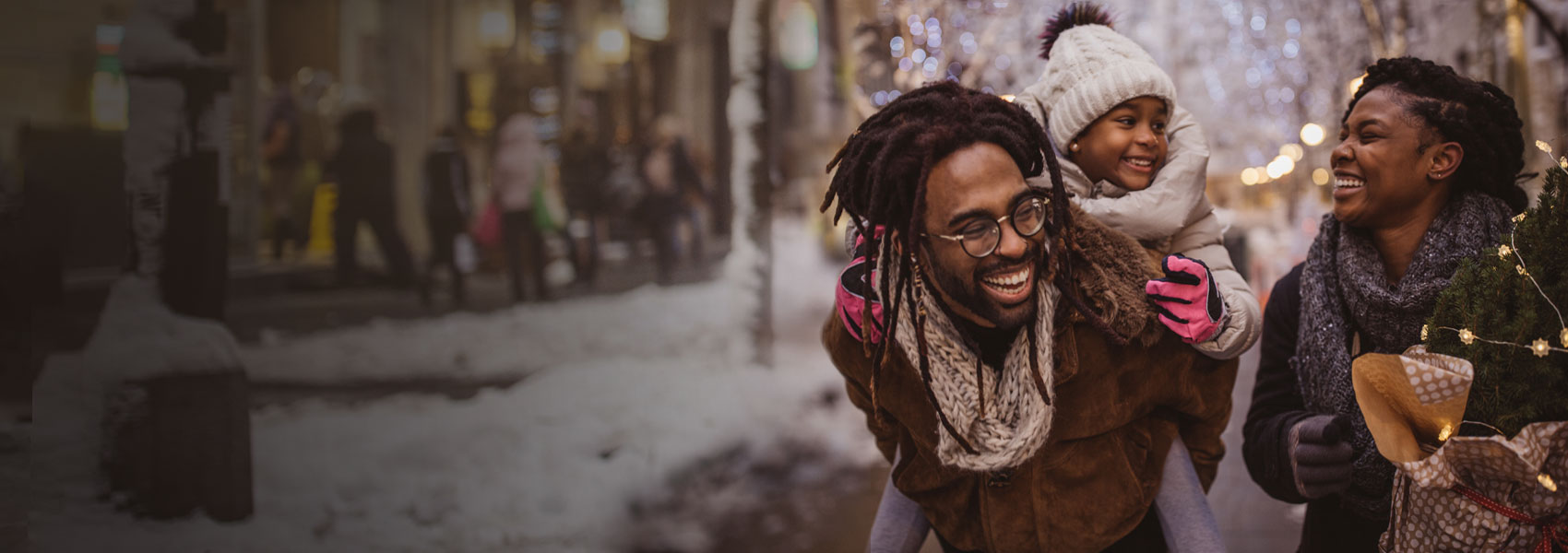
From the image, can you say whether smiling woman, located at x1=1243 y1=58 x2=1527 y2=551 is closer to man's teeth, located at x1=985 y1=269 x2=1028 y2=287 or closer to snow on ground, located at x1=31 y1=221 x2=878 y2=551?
man's teeth, located at x1=985 y1=269 x2=1028 y2=287

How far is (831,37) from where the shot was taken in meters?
6.82

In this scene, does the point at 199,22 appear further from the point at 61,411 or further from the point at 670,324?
the point at 670,324

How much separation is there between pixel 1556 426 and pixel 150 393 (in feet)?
13.4

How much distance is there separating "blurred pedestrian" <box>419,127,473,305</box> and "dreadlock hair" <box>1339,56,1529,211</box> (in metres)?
4.91

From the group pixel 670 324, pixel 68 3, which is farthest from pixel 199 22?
pixel 670 324

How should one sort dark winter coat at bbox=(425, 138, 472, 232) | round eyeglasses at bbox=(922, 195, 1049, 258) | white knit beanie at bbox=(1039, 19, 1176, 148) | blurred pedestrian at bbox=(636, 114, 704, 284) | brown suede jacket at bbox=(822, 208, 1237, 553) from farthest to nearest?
1. blurred pedestrian at bbox=(636, 114, 704, 284)
2. dark winter coat at bbox=(425, 138, 472, 232)
3. white knit beanie at bbox=(1039, 19, 1176, 148)
4. brown suede jacket at bbox=(822, 208, 1237, 553)
5. round eyeglasses at bbox=(922, 195, 1049, 258)

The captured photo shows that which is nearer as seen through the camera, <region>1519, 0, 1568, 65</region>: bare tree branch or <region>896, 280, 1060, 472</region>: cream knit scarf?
<region>896, 280, 1060, 472</region>: cream knit scarf

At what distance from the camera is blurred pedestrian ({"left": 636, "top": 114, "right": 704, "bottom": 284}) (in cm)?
693

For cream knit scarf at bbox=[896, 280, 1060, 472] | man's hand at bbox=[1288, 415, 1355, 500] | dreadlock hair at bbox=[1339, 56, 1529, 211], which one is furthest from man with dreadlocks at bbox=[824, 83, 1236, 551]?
dreadlock hair at bbox=[1339, 56, 1529, 211]

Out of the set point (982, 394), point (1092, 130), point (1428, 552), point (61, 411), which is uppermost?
point (1092, 130)

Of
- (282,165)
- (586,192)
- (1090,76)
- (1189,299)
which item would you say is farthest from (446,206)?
(1189,299)

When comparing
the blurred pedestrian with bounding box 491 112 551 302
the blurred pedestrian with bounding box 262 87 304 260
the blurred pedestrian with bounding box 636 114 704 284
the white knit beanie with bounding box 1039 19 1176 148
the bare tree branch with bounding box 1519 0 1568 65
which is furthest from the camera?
the blurred pedestrian with bounding box 636 114 704 284

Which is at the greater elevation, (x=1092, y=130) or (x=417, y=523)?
(x=1092, y=130)

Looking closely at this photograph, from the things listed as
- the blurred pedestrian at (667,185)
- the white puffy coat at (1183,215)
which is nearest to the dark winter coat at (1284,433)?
the white puffy coat at (1183,215)
